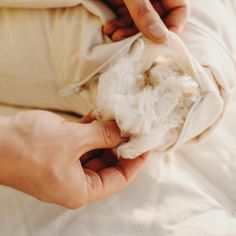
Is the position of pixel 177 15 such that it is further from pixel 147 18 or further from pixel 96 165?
pixel 96 165

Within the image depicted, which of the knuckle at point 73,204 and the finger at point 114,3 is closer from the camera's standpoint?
the knuckle at point 73,204

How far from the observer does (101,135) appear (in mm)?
538

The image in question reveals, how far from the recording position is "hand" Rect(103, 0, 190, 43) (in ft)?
1.89

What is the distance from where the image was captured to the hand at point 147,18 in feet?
1.89

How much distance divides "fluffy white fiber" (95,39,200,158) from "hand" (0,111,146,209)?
22mm

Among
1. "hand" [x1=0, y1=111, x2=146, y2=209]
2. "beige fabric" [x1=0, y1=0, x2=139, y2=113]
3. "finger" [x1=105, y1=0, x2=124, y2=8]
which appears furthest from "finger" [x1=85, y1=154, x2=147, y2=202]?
"finger" [x1=105, y1=0, x2=124, y2=8]

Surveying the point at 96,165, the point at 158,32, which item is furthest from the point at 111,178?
the point at 158,32

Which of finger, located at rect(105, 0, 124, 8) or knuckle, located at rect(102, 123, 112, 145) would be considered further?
finger, located at rect(105, 0, 124, 8)

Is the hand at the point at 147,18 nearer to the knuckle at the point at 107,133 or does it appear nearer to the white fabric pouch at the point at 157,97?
the white fabric pouch at the point at 157,97

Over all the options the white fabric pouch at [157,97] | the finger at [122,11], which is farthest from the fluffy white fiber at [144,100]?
the finger at [122,11]

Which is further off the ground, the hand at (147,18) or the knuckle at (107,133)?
the hand at (147,18)

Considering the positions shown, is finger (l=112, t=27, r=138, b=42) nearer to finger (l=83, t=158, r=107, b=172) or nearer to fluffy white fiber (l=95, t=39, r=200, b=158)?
fluffy white fiber (l=95, t=39, r=200, b=158)

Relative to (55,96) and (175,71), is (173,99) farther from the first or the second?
(55,96)

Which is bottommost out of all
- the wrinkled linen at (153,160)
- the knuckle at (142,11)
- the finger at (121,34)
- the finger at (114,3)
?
the wrinkled linen at (153,160)
